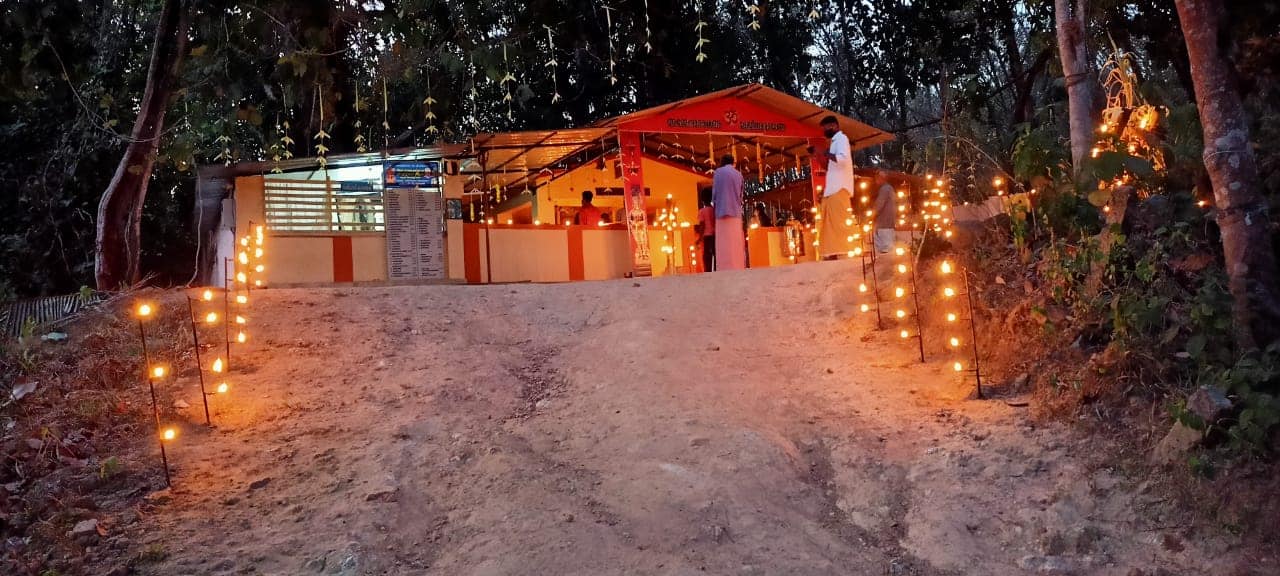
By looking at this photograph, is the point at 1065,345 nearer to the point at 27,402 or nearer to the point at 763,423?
the point at 763,423

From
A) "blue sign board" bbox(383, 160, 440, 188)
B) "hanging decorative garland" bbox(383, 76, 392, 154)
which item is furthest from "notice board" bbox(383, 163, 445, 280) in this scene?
"hanging decorative garland" bbox(383, 76, 392, 154)

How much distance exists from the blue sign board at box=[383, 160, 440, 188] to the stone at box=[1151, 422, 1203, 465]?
11.5 m

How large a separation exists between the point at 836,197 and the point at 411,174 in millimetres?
6699

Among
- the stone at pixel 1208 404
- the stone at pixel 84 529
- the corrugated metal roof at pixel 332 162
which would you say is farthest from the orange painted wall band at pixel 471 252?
the stone at pixel 1208 404

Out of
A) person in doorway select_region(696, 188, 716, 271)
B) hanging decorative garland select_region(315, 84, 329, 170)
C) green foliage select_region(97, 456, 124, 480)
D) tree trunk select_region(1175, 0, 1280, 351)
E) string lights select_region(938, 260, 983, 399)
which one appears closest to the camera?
tree trunk select_region(1175, 0, 1280, 351)

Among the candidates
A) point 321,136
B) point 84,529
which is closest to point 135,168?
point 321,136

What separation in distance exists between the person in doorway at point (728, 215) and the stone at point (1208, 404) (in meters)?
7.89

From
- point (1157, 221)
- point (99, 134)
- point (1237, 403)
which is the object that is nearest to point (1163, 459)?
point (1237, 403)

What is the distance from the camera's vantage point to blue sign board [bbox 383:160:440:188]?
13930mm

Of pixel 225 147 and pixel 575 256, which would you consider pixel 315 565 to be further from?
pixel 575 256

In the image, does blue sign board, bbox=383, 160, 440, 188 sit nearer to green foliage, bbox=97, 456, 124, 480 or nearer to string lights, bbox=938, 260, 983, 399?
green foliage, bbox=97, 456, 124, 480

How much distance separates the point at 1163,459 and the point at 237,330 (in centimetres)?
727

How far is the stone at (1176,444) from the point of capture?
4.69 m

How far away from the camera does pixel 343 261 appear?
13.6 metres
